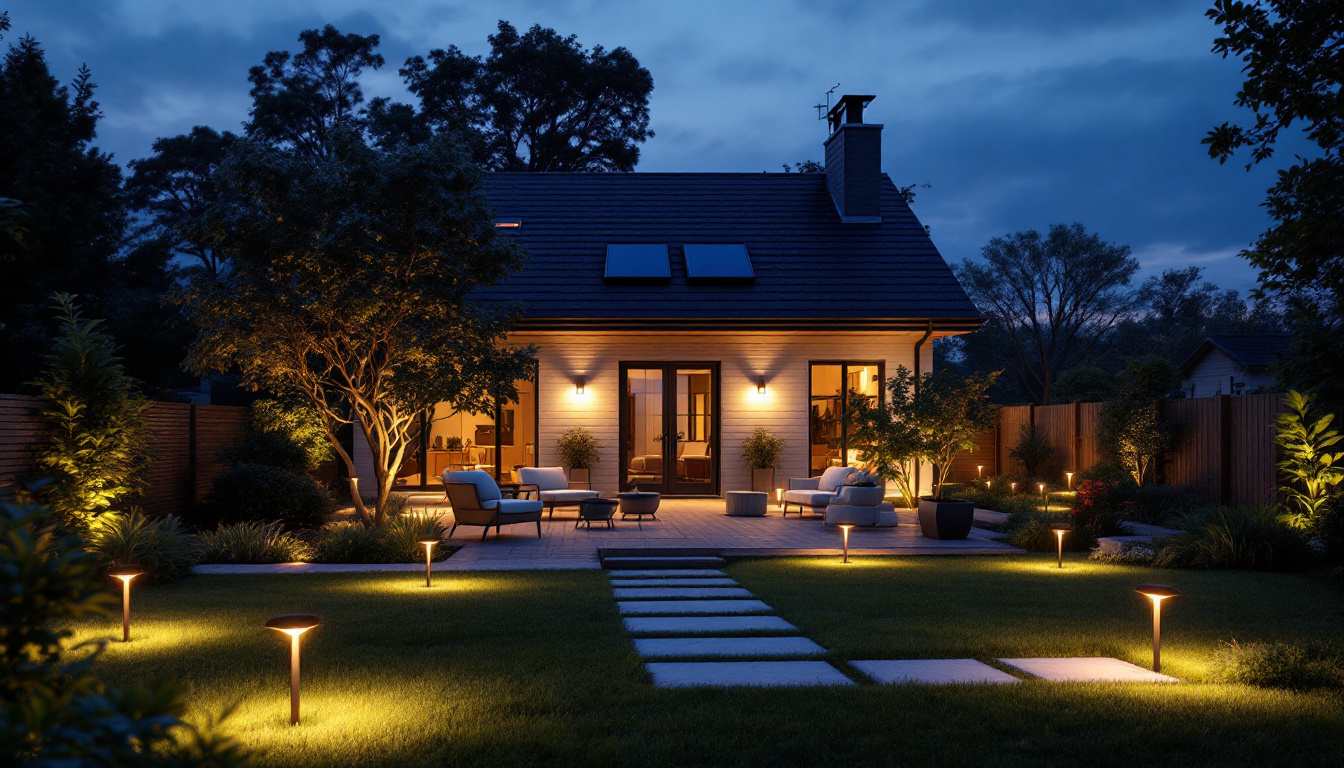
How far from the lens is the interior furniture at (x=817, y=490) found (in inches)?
520

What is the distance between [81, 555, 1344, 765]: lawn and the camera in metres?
3.66

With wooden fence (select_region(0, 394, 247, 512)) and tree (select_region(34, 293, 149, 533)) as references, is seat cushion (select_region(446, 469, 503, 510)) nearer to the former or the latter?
wooden fence (select_region(0, 394, 247, 512))

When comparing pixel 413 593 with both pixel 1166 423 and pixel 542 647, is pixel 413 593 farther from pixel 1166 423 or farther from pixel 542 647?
pixel 1166 423

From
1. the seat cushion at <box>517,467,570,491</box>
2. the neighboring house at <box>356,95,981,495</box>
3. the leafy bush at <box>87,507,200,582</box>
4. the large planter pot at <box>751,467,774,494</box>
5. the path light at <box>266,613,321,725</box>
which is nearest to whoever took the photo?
the path light at <box>266,613,321,725</box>

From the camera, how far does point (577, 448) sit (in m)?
15.8

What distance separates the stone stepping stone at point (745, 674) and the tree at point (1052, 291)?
3190cm

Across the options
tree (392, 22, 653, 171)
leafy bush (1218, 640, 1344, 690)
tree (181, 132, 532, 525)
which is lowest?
leafy bush (1218, 640, 1344, 690)

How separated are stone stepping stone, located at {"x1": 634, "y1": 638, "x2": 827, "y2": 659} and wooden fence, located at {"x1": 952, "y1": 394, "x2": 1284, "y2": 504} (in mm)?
8391

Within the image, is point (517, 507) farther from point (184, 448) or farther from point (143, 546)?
point (184, 448)

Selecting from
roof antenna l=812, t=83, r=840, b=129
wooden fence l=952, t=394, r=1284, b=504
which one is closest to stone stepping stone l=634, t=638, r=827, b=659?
wooden fence l=952, t=394, r=1284, b=504

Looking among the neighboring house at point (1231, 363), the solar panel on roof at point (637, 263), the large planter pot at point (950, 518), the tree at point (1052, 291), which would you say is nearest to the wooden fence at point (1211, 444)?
the large planter pot at point (950, 518)

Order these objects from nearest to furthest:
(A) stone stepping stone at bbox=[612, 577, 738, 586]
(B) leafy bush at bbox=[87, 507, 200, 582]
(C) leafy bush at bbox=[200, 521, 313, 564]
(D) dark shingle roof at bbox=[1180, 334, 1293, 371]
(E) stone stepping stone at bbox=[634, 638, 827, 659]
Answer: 1. (E) stone stepping stone at bbox=[634, 638, 827, 659]
2. (B) leafy bush at bbox=[87, 507, 200, 582]
3. (A) stone stepping stone at bbox=[612, 577, 738, 586]
4. (C) leafy bush at bbox=[200, 521, 313, 564]
5. (D) dark shingle roof at bbox=[1180, 334, 1293, 371]

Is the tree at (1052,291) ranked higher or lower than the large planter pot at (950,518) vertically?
higher

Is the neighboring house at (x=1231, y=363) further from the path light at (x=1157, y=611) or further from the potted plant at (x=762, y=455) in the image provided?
the path light at (x=1157, y=611)
